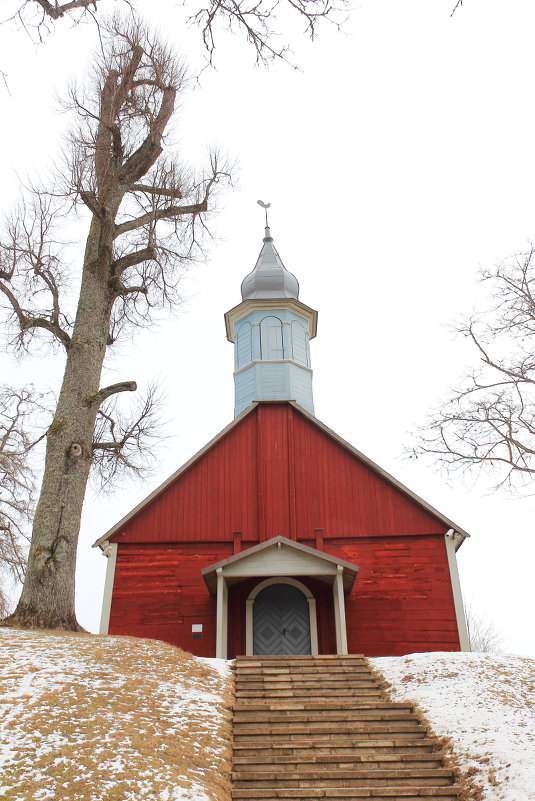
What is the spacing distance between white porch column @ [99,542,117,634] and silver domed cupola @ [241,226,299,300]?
8.76m

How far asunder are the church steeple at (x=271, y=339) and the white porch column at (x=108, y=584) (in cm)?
528

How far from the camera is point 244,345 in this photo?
61.8ft

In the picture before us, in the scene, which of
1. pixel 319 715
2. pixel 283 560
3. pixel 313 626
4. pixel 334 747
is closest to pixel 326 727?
pixel 319 715

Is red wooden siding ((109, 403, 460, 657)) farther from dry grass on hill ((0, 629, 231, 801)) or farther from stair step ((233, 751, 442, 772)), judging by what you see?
stair step ((233, 751, 442, 772))

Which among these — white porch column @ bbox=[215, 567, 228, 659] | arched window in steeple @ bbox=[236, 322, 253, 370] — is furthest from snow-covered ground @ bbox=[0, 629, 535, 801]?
arched window in steeple @ bbox=[236, 322, 253, 370]

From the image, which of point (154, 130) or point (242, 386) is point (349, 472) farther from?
point (154, 130)

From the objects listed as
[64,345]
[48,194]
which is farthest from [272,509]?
[48,194]

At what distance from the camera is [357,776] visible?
6344 mm

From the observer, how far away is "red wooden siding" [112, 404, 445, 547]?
14.4 meters

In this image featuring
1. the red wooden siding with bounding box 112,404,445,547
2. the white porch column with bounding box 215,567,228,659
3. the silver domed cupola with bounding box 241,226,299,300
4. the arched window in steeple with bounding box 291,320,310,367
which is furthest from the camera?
the silver domed cupola with bounding box 241,226,299,300

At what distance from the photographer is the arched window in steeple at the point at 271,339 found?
18.1 metres

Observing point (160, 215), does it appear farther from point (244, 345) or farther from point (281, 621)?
point (281, 621)

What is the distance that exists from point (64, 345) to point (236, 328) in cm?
778

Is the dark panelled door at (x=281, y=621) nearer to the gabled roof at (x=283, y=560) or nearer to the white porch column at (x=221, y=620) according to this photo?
the white porch column at (x=221, y=620)
